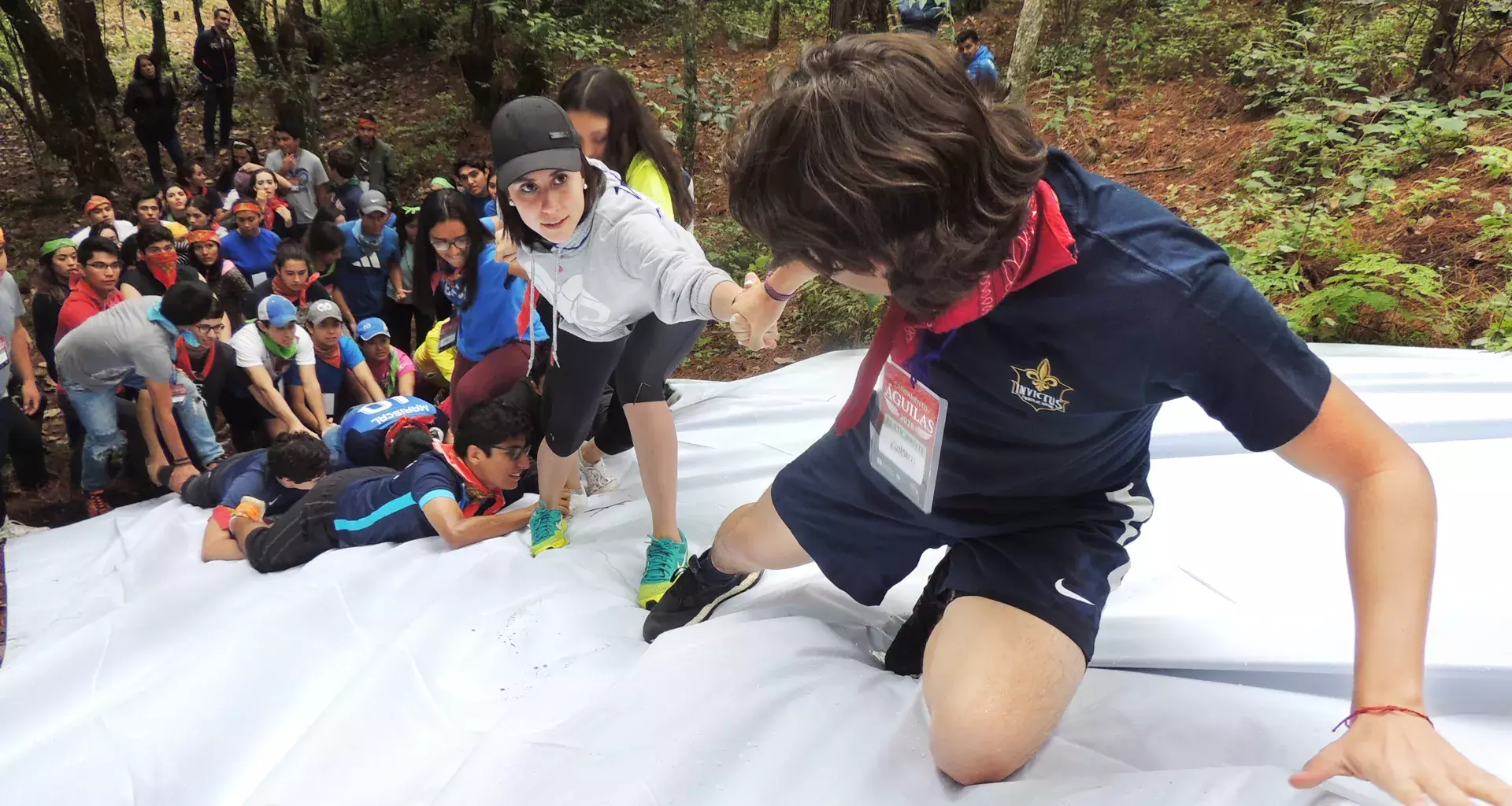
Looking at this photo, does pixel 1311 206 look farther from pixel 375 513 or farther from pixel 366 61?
pixel 366 61

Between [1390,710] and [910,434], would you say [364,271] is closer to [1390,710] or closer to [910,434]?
[910,434]

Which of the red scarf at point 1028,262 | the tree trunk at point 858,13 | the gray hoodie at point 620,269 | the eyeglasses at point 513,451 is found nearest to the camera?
the red scarf at point 1028,262

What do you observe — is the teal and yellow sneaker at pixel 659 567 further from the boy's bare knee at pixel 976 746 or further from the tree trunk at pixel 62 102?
the tree trunk at pixel 62 102

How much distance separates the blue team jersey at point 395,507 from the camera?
2.75m

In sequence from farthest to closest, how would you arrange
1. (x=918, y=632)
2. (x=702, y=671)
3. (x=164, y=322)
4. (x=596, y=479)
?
1. (x=164, y=322)
2. (x=596, y=479)
3. (x=918, y=632)
4. (x=702, y=671)

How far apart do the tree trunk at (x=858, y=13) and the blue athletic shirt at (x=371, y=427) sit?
5.57 meters

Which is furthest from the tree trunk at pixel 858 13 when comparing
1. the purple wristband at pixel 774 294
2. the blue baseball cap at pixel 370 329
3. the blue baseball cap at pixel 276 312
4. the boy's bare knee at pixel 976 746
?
the boy's bare knee at pixel 976 746

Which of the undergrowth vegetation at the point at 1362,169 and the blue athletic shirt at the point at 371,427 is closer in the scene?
the undergrowth vegetation at the point at 1362,169

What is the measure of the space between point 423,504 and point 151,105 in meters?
8.87

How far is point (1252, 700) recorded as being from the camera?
1.55 m

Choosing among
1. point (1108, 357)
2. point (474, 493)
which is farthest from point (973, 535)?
point (474, 493)

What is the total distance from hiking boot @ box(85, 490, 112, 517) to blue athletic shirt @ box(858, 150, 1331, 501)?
13.6 feet

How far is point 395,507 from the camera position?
2.79m

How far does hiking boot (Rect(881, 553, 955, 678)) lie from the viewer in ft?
6.20
